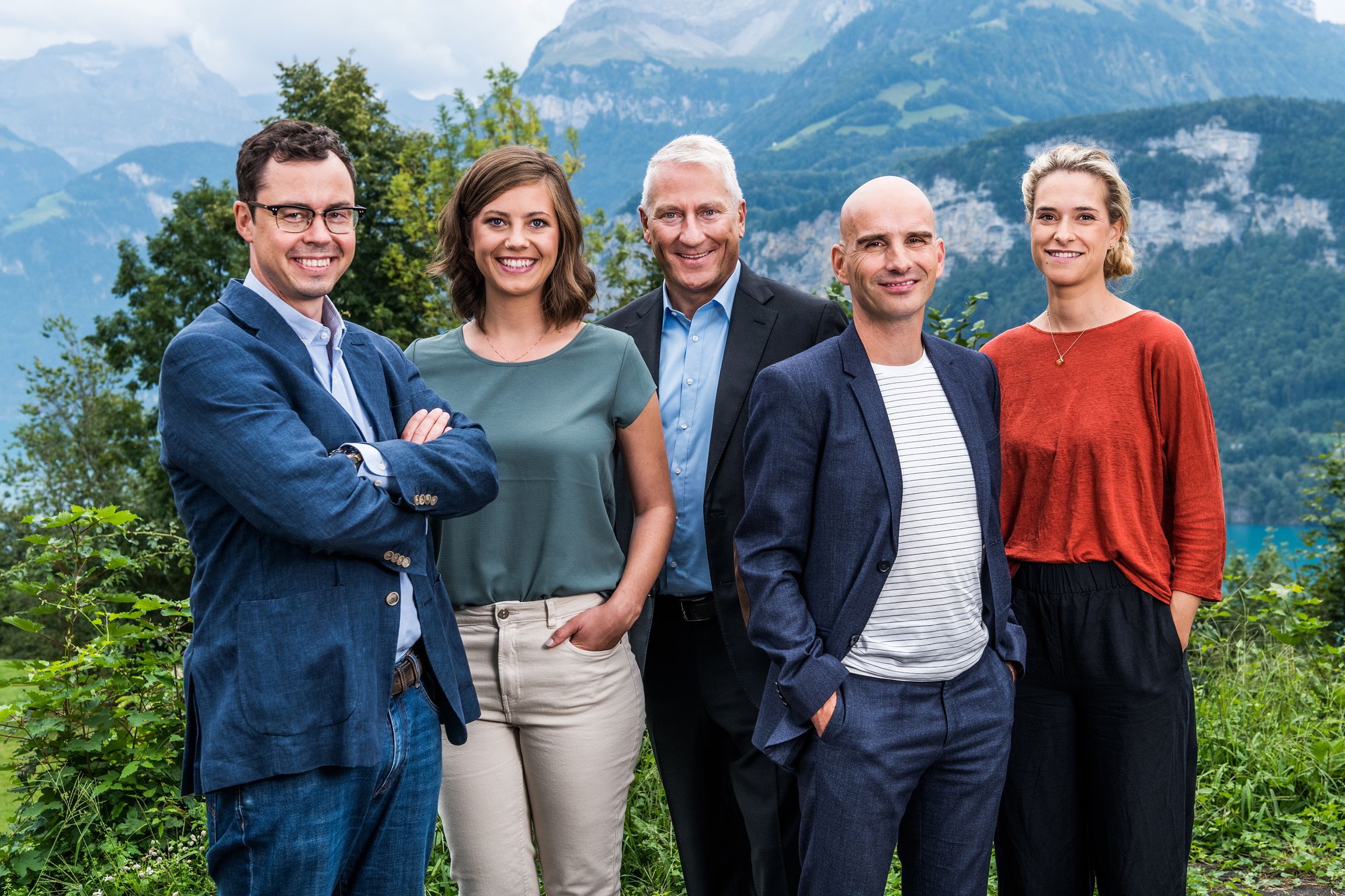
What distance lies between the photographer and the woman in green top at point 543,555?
247cm

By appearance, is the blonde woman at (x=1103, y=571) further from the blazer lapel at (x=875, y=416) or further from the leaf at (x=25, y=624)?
the leaf at (x=25, y=624)

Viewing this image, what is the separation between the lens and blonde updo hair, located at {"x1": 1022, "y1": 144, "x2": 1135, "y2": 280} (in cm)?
281

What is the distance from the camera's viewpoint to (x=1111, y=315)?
2822mm

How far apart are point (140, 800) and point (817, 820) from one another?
10.6 feet

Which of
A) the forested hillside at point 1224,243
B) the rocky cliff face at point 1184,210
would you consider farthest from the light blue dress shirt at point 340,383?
the rocky cliff face at point 1184,210

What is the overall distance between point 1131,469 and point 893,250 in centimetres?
97

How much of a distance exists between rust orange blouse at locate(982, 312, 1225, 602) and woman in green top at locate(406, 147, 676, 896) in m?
1.09

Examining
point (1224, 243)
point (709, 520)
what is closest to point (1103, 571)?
point (709, 520)

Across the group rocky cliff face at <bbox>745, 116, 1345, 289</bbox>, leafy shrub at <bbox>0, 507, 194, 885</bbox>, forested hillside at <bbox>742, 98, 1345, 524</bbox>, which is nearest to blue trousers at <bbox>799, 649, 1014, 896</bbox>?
leafy shrub at <bbox>0, 507, 194, 885</bbox>

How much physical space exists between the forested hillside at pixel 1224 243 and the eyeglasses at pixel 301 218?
113 m

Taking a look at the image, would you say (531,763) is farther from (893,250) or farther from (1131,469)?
(1131,469)

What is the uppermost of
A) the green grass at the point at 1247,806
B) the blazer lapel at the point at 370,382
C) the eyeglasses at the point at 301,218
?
the eyeglasses at the point at 301,218

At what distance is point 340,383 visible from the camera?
2.21m

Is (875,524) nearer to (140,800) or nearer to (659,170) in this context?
(659,170)
